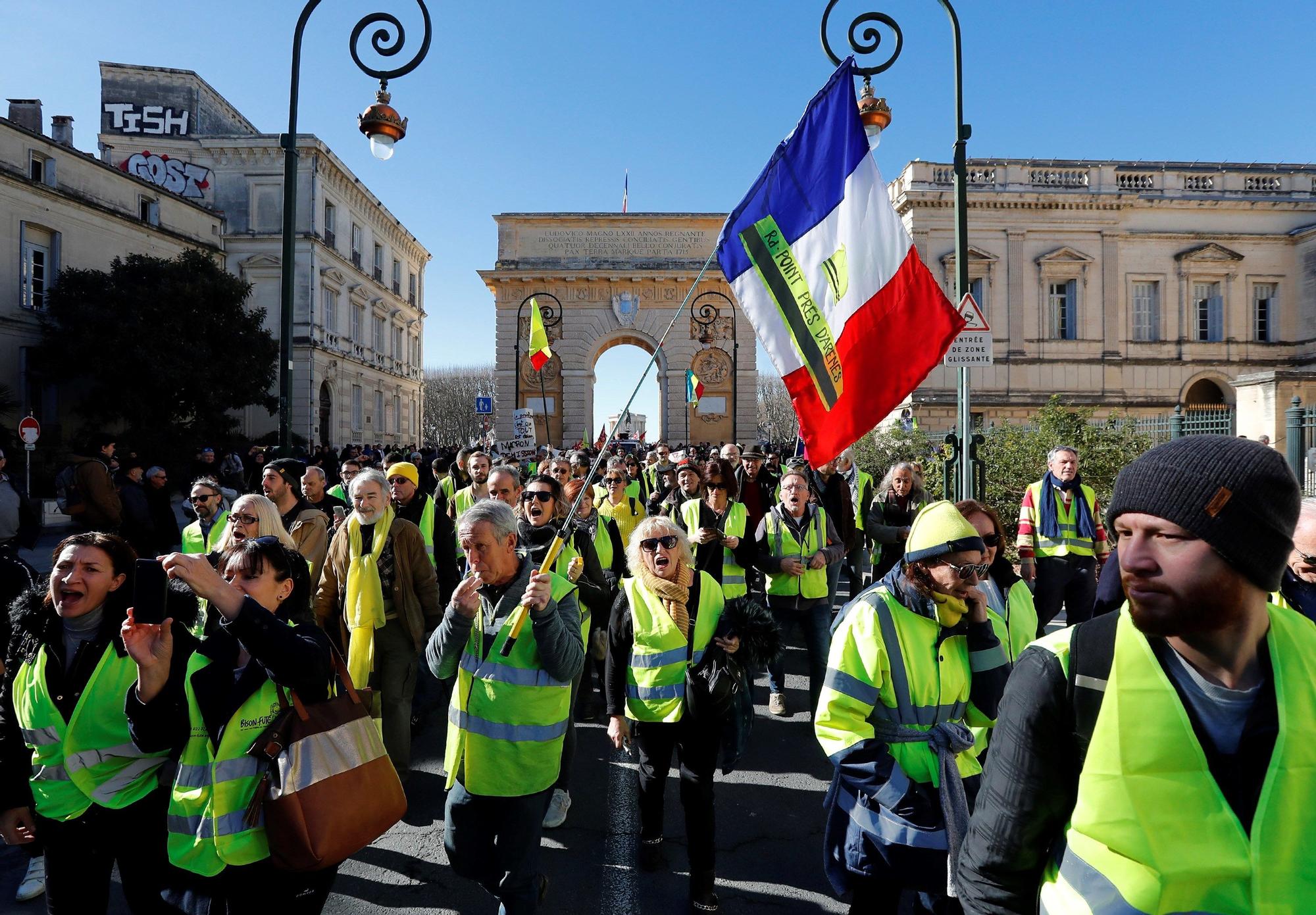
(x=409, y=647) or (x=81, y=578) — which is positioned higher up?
(x=81, y=578)

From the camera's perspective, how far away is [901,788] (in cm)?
233

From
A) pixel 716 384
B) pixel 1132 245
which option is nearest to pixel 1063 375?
pixel 1132 245

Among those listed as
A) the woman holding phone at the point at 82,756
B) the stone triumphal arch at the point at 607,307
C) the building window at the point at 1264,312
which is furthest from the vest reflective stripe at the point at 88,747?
the building window at the point at 1264,312

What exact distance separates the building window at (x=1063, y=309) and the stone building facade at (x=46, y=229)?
3389 cm

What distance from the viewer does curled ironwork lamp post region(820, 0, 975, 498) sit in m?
6.85

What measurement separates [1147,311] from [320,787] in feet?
116

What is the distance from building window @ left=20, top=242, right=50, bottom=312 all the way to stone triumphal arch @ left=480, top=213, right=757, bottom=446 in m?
15.5

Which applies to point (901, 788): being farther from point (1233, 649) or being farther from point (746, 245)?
point (746, 245)

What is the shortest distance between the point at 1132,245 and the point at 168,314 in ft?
114

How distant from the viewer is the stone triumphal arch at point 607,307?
113ft

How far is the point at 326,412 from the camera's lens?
130 feet

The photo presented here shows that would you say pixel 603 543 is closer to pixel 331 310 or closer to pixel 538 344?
pixel 538 344

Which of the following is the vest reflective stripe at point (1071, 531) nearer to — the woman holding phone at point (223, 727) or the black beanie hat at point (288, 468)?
the woman holding phone at point (223, 727)

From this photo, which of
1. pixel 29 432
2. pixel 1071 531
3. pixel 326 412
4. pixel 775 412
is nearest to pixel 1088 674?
pixel 1071 531
